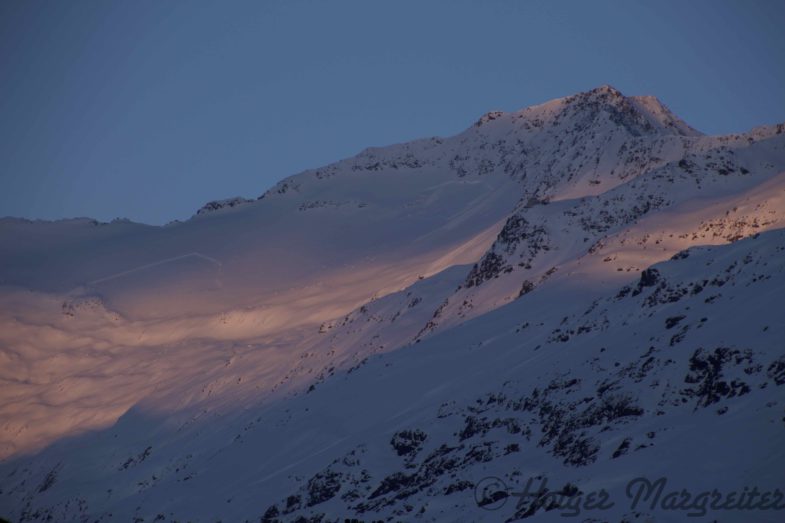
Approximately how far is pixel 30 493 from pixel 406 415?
32.5 metres

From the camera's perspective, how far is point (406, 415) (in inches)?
1784

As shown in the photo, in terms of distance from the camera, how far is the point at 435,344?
5359cm

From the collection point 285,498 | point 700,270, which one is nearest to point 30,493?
point 285,498

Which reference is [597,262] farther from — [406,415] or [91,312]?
[91,312]

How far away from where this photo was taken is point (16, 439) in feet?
255

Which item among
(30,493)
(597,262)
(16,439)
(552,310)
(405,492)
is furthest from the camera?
(16,439)

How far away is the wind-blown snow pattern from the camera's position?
31906 millimetres

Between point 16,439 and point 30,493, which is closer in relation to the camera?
point 30,493

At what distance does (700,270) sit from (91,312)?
71245mm

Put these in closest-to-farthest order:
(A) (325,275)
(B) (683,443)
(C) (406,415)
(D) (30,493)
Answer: (B) (683,443) < (C) (406,415) < (D) (30,493) < (A) (325,275)

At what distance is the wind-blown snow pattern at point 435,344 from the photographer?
31906 millimetres

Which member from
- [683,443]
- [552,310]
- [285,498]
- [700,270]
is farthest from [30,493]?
[683,443]

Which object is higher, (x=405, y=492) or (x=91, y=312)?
(x=91, y=312)

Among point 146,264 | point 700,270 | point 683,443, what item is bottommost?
point 683,443
